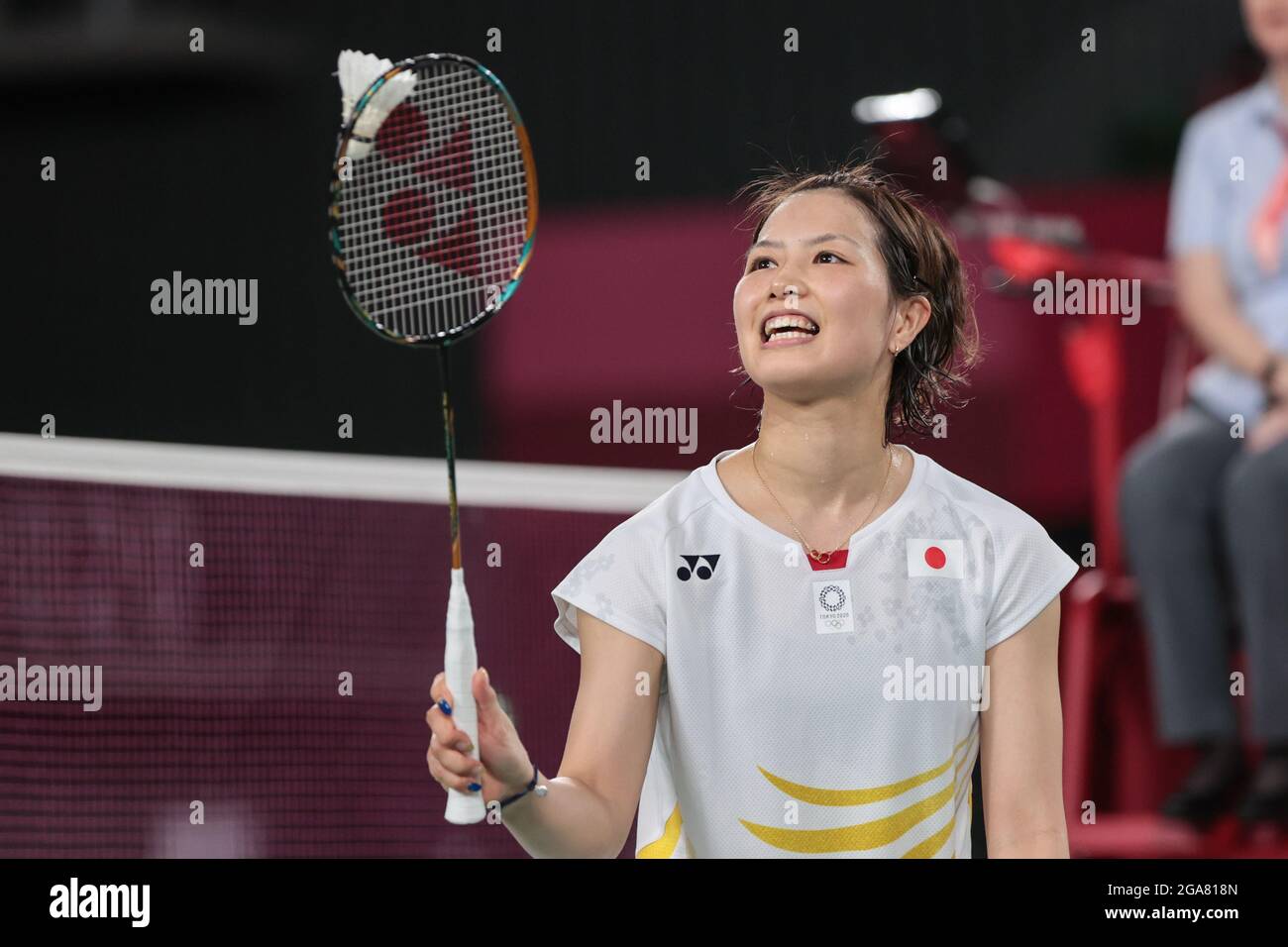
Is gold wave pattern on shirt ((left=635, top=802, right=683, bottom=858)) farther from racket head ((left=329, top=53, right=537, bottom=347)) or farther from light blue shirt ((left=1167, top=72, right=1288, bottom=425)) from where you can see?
light blue shirt ((left=1167, top=72, right=1288, bottom=425))

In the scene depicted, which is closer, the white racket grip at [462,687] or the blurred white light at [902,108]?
the white racket grip at [462,687]

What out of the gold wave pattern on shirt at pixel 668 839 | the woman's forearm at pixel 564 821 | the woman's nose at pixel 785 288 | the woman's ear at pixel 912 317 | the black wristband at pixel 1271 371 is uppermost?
the black wristband at pixel 1271 371

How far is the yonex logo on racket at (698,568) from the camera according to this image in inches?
82.3

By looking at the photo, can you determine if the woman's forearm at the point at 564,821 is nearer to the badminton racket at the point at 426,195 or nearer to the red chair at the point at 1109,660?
the badminton racket at the point at 426,195

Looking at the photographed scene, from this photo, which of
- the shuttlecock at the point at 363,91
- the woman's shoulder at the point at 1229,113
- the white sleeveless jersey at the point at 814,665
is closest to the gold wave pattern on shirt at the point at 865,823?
the white sleeveless jersey at the point at 814,665

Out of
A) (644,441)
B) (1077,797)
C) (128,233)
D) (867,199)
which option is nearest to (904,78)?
(644,441)

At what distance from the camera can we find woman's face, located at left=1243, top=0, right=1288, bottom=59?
14.6 ft

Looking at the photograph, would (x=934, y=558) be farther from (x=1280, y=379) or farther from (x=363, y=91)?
(x=1280, y=379)

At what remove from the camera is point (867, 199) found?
2.23 metres

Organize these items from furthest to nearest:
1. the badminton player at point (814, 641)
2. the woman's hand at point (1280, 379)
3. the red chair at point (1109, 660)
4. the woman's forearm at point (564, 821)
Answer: the red chair at point (1109, 660)
the woman's hand at point (1280, 379)
the badminton player at point (814, 641)
the woman's forearm at point (564, 821)

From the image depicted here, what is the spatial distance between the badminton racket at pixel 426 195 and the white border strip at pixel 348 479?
1285mm

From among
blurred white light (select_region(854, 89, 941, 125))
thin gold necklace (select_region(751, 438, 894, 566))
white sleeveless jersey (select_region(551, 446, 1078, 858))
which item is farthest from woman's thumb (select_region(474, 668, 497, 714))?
blurred white light (select_region(854, 89, 941, 125))

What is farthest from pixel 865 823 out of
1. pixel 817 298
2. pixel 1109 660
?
pixel 1109 660

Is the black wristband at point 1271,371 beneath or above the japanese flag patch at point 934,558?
above
